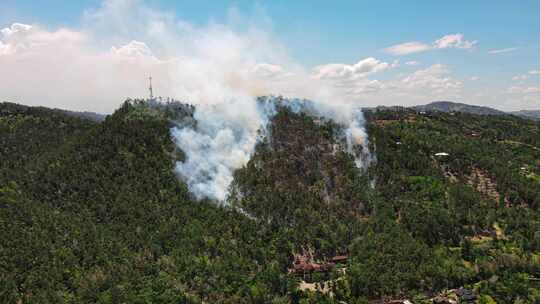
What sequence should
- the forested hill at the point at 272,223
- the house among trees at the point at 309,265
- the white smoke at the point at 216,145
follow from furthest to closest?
the white smoke at the point at 216,145, the house among trees at the point at 309,265, the forested hill at the point at 272,223

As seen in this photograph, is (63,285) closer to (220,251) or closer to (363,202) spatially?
(220,251)

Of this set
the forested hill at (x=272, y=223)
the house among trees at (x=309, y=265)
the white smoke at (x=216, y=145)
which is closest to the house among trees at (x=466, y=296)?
the forested hill at (x=272, y=223)

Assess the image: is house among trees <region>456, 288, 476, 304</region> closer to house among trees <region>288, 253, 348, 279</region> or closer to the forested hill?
the forested hill

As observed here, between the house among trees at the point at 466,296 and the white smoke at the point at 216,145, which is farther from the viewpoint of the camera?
the white smoke at the point at 216,145

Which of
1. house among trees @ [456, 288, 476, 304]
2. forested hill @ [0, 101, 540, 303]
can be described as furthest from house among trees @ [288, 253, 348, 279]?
house among trees @ [456, 288, 476, 304]

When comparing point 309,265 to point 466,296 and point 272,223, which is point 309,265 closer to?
point 272,223

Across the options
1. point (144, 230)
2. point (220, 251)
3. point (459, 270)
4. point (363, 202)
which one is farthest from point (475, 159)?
point (144, 230)

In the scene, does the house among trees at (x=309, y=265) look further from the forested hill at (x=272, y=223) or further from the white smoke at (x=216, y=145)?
the white smoke at (x=216, y=145)

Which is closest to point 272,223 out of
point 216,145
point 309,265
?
point 309,265
